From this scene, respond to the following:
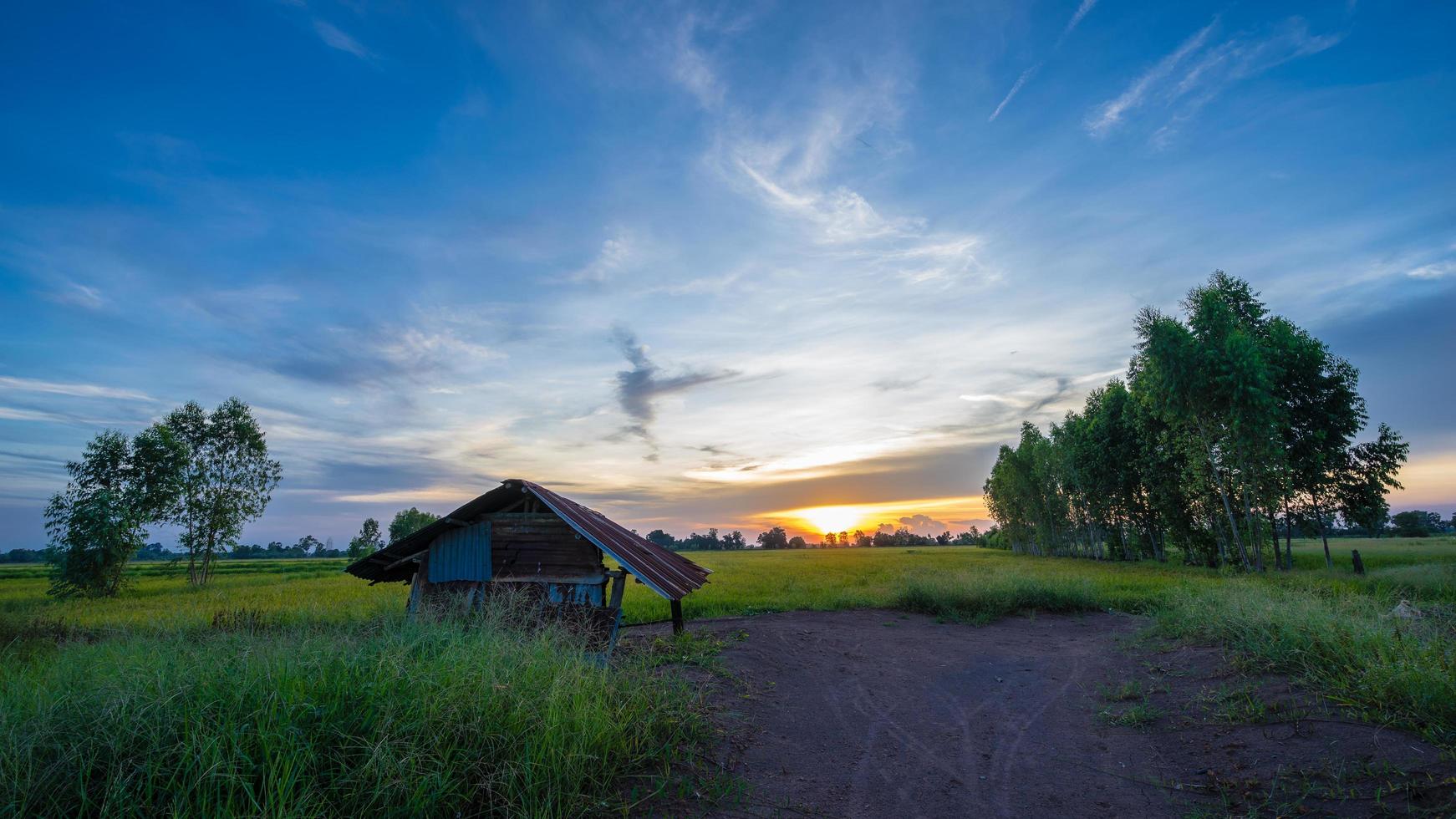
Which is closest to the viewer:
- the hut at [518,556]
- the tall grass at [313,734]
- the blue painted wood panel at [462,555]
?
the tall grass at [313,734]

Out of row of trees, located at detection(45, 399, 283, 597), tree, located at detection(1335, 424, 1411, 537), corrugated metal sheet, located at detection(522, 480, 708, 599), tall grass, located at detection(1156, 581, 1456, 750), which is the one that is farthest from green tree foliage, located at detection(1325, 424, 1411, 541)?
row of trees, located at detection(45, 399, 283, 597)

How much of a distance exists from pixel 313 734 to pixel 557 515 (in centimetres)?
648

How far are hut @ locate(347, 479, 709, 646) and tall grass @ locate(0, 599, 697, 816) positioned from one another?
4351 mm

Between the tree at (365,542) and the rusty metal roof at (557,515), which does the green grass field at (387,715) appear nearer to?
the rusty metal roof at (557,515)

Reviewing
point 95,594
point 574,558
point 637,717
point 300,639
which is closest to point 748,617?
point 574,558

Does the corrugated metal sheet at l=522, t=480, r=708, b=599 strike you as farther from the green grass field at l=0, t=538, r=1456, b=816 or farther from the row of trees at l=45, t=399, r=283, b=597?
the row of trees at l=45, t=399, r=283, b=597

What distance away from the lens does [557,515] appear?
11227mm

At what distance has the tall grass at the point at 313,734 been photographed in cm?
416

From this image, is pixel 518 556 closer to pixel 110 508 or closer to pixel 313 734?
pixel 313 734

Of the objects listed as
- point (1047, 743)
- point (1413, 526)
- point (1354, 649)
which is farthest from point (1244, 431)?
point (1413, 526)

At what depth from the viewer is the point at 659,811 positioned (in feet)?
18.3

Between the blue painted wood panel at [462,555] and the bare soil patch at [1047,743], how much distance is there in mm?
5277

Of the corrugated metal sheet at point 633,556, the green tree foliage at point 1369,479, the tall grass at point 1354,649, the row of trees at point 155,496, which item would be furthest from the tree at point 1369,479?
the row of trees at point 155,496

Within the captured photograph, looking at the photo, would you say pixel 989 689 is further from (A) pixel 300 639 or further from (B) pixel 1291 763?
(A) pixel 300 639
